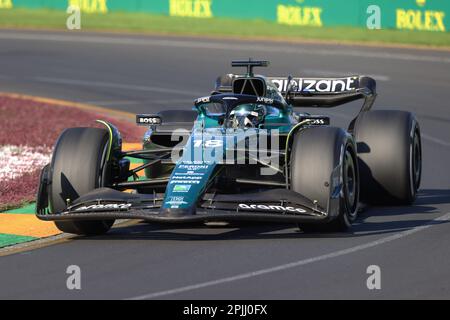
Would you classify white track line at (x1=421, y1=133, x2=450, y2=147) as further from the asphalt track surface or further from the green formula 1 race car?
the green formula 1 race car

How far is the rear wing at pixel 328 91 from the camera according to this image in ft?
47.8

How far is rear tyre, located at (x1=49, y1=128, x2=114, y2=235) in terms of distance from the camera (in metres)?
11.5

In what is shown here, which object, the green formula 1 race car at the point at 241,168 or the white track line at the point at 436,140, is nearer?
the green formula 1 race car at the point at 241,168

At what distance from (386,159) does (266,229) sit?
1.84 m

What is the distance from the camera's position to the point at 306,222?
11.0 meters

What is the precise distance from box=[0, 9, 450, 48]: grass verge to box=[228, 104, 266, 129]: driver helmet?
757 inches

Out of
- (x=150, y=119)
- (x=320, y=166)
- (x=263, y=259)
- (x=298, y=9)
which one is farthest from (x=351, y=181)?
(x=298, y=9)

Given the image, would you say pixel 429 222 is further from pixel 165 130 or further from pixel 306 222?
pixel 165 130

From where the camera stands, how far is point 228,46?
31.3m

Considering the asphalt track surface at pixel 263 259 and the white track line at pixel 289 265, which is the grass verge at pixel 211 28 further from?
the white track line at pixel 289 265

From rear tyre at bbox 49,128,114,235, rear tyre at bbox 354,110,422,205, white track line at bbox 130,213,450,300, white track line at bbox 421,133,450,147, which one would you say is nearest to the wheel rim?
white track line at bbox 130,213,450,300

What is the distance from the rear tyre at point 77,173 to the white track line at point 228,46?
1797 centimetres

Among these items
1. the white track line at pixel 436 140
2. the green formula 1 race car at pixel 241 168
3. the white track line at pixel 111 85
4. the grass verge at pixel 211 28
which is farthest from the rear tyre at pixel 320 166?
the grass verge at pixel 211 28

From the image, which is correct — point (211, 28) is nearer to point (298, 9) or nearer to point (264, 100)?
point (298, 9)
